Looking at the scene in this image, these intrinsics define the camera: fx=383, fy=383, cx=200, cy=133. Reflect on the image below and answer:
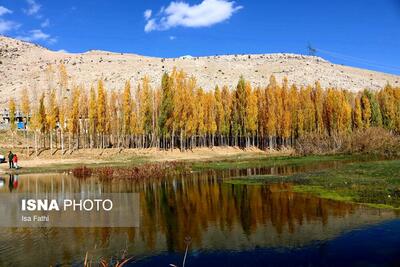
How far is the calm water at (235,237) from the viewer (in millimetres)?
11242

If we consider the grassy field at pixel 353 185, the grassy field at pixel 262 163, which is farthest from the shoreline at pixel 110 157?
the grassy field at pixel 353 185

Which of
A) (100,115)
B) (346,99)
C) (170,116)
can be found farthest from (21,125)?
(346,99)

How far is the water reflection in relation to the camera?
40.6 ft

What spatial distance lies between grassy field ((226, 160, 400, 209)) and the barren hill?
8409cm

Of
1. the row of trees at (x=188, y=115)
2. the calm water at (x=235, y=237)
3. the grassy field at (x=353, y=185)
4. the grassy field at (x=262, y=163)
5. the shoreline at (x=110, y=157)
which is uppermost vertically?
the row of trees at (x=188, y=115)

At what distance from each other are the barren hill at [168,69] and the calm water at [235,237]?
93.8 m

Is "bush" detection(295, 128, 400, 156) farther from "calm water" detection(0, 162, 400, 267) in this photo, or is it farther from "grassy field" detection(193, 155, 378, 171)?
"calm water" detection(0, 162, 400, 267)

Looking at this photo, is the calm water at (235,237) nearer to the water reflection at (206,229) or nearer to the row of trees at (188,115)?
the water reflection at (206,229)

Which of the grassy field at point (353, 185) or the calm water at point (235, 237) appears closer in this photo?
the calm water at point (235, 237)

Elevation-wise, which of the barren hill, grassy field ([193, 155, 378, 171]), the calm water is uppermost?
the barren hill

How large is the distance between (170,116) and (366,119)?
39539 millimetres

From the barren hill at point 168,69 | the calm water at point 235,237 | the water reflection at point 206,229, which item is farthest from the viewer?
the barren hill at point 168,69

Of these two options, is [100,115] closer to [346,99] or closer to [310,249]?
[346,99]

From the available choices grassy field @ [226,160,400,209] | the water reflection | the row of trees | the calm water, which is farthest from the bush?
the calm water
